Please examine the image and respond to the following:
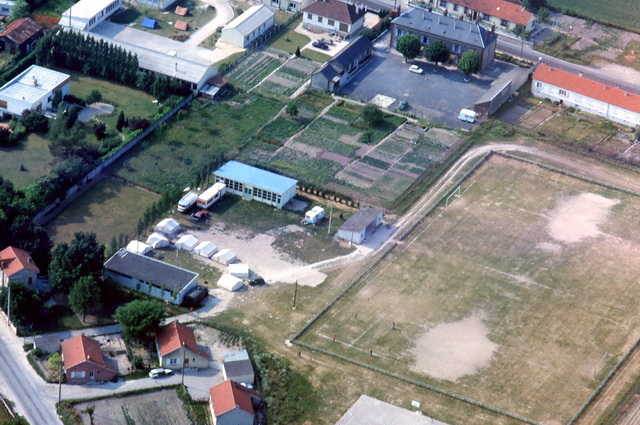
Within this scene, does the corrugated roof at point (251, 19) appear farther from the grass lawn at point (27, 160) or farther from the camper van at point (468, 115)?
the grass lawn at point (27, 160)

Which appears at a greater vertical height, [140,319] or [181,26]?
[181,26]

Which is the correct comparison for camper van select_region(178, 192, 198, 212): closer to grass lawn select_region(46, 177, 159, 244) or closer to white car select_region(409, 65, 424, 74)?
grass lawn select_region(46, 177, 159, 244)

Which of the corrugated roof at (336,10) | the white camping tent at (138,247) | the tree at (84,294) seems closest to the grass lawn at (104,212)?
the white camping tent at (138,247)

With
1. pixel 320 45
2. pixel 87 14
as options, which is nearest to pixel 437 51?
pixel 320 45

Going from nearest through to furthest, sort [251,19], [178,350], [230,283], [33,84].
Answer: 1. [178,350]
2. [230,283]
3. [33,84]
4. [251,19]

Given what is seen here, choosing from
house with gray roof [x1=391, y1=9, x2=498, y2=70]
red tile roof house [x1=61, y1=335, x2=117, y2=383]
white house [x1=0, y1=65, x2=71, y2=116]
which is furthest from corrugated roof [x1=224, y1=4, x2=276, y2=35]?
red tile roof house [x1=61, y1=335, x2=117, y2=383]

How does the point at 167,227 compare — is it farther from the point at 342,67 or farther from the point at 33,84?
the point at 342,67

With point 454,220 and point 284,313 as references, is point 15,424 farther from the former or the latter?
point 454,220
